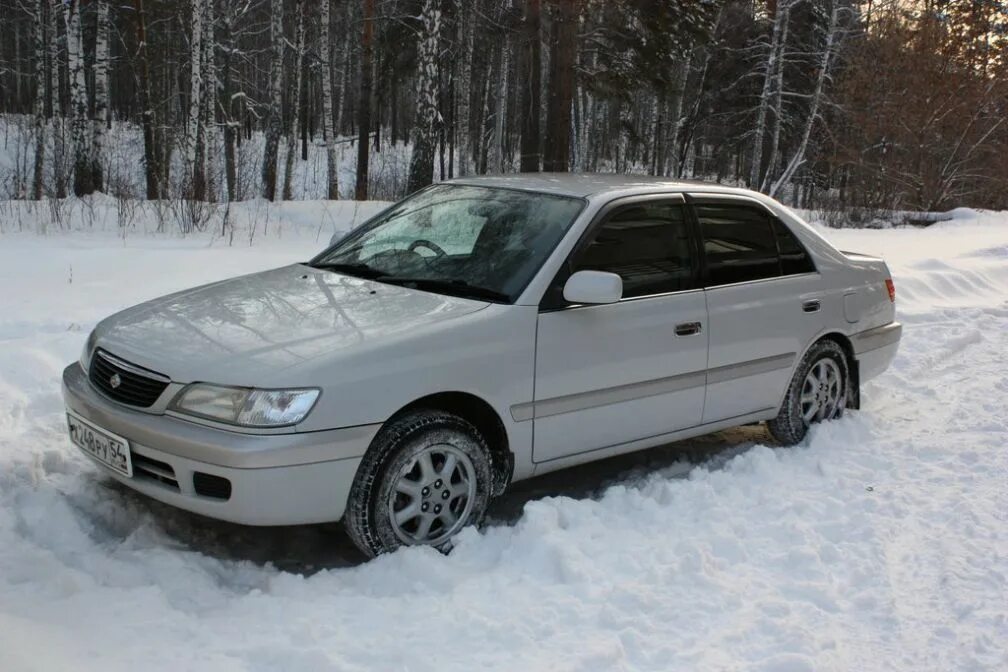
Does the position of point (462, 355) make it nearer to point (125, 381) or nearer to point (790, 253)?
point (125, 381)

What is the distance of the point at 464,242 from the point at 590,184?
0.81 meters

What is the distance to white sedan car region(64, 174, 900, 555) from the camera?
3.54 m

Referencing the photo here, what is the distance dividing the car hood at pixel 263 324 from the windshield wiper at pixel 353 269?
77mm

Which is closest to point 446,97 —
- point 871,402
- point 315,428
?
point 871,402

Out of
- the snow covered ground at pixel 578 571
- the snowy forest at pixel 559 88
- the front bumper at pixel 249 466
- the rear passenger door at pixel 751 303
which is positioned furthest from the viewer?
the snowy forest at pixel 559 88

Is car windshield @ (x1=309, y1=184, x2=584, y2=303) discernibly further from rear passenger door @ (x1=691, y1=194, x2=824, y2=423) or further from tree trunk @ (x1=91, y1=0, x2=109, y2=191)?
tree trunk @ (x1=91, y1=0, x2=109, y2=191)

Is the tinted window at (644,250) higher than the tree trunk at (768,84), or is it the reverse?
the tree trunk at (768,84)

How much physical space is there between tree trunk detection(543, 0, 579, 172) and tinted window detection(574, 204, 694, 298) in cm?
1080

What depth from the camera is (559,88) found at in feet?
51.9

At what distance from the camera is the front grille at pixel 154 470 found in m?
3.60

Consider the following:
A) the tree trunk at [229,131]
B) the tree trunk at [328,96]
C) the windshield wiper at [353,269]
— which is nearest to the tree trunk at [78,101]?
the tree trunk at [229,131]

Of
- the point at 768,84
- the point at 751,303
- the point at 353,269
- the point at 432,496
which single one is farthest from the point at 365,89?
the point at 432,496

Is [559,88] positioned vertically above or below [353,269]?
above

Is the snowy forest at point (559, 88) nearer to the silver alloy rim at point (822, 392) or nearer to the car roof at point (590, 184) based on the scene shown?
the car roof at point (590, 184)
